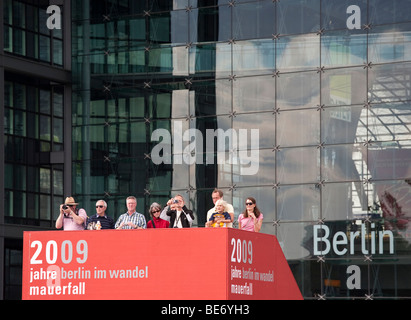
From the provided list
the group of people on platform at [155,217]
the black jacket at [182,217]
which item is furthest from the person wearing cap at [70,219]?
the black jacket at [182,217]

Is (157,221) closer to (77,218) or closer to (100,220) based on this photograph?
(100,220)

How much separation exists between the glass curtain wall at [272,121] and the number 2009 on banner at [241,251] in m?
12.6

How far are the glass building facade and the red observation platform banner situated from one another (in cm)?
1224

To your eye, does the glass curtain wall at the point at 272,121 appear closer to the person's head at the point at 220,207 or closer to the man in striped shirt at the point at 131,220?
the person's head at the point at 220,207

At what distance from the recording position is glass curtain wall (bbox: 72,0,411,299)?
25953mm

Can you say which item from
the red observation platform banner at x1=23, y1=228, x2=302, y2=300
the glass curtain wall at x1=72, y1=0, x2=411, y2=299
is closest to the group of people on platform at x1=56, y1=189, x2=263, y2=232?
the red observation platform banner at x1=23, y1=228, x2=302, y2=300

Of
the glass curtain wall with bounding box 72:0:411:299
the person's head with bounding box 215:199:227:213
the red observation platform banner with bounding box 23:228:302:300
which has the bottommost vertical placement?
the red observation platform banner with bounding box 23:228:302:300

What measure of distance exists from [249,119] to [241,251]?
47.7 ft

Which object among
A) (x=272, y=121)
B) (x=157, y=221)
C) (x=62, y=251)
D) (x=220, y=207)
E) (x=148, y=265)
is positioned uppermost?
(x=272, y=121)

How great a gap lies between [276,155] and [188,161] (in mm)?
2651

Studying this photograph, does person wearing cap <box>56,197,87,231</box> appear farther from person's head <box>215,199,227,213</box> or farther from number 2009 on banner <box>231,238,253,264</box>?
number 2009 on banner <box>231,238,253,264</box>

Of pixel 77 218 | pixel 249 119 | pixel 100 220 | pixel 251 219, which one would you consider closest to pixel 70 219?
pixel 77 218

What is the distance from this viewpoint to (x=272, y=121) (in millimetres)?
27469
